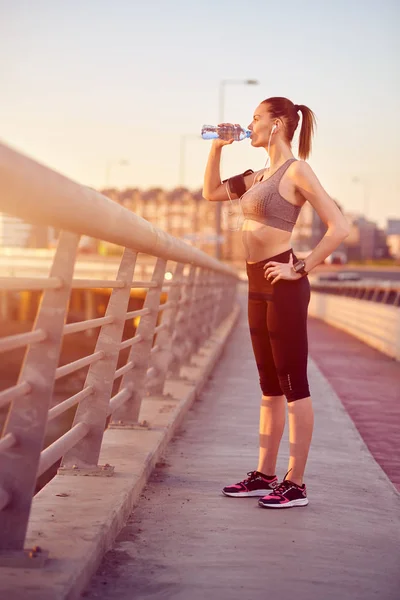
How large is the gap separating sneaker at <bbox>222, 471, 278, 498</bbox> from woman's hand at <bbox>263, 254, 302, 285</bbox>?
105 cm

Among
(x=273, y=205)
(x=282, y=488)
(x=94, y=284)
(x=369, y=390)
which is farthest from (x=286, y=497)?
(x=369, y=390)

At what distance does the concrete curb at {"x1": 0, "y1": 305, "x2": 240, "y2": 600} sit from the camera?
9.93 feet

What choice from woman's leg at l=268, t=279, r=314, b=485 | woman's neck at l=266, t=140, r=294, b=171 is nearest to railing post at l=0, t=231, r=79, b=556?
woman's leg at l=268, t=279, r=314, b=485

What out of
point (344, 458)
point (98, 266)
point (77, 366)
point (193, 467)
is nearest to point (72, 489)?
point (77, 366)

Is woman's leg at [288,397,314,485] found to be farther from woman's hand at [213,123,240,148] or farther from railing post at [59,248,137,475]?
woman's hand at [213,123,240,148]

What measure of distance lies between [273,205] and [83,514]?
163 cm

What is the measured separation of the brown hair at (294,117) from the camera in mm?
4785

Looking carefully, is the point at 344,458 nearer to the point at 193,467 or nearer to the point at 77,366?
the point at 193,467

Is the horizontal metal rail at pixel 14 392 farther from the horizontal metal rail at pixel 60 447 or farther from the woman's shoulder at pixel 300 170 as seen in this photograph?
the woman's shoulder at pixel 300 170

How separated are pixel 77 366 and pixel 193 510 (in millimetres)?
1088

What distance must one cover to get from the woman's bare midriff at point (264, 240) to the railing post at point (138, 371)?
5.13 ft

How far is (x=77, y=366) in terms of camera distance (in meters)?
4.04

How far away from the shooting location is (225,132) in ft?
16.5

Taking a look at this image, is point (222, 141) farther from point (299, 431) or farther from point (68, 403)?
point (68, 403)
